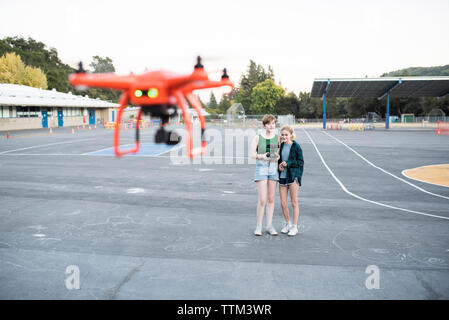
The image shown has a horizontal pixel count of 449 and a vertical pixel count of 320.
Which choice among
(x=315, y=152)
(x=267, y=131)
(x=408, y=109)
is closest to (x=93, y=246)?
(x=267, y=131)

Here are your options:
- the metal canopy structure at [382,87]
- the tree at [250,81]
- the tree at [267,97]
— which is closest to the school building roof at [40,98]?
the metal canopy structure at [382,87]

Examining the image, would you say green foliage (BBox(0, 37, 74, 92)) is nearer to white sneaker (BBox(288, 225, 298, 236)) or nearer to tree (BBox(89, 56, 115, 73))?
white sneaker (BBox(288, 225, 298, 236))

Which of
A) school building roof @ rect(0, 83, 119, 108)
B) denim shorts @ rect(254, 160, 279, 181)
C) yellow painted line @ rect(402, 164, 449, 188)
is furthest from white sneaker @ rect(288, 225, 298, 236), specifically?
yellow painted line @ rect(402, 164, 449, 188)

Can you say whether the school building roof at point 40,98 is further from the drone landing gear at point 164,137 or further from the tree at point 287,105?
the tree at point 287,105

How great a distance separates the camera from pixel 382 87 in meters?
46.6

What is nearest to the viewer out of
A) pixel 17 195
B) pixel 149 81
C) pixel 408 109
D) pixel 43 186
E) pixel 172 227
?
pixel 149 81

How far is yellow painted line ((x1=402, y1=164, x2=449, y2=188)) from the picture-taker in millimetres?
13055

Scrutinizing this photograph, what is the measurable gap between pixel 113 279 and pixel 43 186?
27.9ft

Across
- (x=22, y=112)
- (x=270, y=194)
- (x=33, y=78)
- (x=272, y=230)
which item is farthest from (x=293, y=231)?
(x=33, y=78)

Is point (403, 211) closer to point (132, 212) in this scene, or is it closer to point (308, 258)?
point (308, 258)

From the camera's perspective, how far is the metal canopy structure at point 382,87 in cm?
4322

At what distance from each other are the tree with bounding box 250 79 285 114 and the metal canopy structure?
1251 inches

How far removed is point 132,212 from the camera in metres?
8.84

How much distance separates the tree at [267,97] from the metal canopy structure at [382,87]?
31.8 metres
